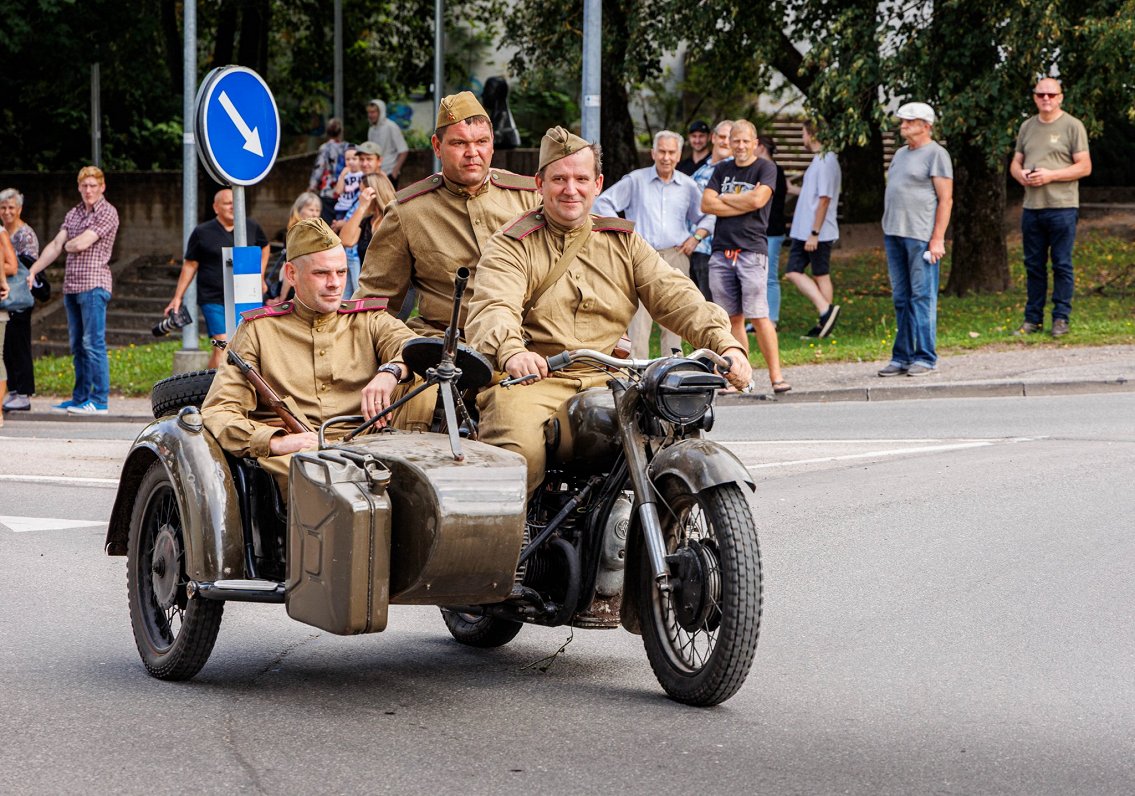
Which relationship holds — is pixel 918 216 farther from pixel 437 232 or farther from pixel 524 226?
pixel 524 226

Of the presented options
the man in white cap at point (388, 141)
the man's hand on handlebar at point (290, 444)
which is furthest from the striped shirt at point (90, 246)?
the man's hand on handlebar at point (290, 444)

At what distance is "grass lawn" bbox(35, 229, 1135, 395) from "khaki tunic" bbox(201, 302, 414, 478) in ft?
35.0

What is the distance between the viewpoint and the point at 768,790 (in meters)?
4.77

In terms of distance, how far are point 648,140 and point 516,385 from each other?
2866 cm

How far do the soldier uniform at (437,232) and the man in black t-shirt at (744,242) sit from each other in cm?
738

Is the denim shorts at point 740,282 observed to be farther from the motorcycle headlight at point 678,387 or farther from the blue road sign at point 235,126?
the motorcycle headlight at point 678,387

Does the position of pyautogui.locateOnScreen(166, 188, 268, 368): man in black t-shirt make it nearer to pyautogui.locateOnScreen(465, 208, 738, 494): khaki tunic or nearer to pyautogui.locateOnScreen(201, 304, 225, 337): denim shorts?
pyautogui.locateOnScreen(201, 304, 225, 337): denim shorts

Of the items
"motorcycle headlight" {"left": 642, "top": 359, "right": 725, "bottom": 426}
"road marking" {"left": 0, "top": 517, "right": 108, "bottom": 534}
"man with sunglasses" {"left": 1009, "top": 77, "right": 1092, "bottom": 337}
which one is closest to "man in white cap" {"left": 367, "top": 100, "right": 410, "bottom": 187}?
"man with sunglasses" {"left": 1009, "top": 77, "right": 1092, "bottom": 337}

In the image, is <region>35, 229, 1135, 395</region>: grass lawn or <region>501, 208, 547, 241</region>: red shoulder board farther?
<region>35, 229, 1135, 395</region>: grass lawn

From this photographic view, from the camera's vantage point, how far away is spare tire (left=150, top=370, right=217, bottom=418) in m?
6.63

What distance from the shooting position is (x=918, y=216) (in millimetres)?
14750

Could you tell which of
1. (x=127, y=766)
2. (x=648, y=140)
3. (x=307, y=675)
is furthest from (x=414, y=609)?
(x=648, y=140)

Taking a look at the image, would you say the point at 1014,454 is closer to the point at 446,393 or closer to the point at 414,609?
the point at 414,609

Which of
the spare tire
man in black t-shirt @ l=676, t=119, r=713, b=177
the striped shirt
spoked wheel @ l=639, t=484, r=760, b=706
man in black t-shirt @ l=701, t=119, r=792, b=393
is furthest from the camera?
man in black t-shirt @ l=676, t=119, r=713, b=177
